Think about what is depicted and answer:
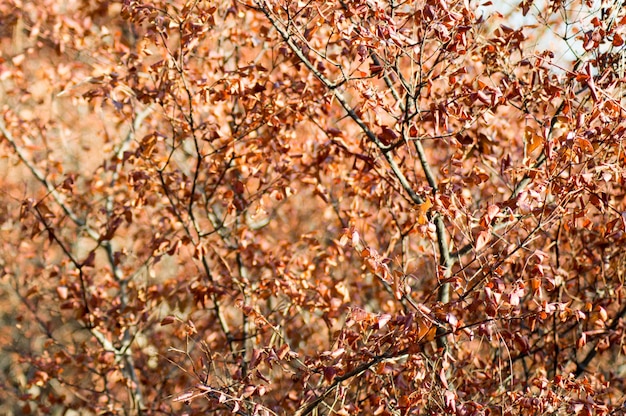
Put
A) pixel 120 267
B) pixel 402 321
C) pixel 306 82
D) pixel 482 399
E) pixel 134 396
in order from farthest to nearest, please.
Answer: pixel 120 267 → pixel 134 396 → pixel 306 82 → pixel 482 399 → pixel 402 321

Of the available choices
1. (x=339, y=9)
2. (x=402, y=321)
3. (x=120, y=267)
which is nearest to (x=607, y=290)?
(x=402, y=321)

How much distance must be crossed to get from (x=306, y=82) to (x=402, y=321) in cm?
161

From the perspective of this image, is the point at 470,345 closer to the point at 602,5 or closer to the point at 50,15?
the point at 602,5

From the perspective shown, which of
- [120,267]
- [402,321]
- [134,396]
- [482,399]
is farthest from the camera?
[120,267]

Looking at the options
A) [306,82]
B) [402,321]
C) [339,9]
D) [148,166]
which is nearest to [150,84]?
[148,166]

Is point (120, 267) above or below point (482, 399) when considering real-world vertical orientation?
above

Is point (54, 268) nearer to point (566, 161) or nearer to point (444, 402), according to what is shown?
point (444, 402)

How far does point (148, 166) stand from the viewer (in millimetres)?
3652

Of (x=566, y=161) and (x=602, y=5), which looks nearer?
(x=566, y=161)

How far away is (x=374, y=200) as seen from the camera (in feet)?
13.0

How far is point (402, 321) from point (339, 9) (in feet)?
4.25

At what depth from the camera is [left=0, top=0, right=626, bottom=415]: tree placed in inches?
99.4

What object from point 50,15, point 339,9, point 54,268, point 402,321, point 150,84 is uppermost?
point 50,15

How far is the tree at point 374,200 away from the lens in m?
2.53
